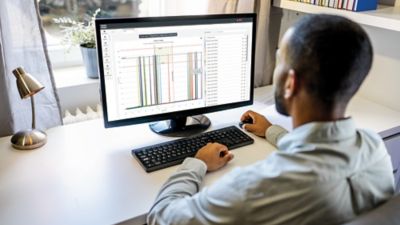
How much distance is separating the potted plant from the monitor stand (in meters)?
0.54

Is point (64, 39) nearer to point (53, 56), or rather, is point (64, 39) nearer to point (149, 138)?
point (53, 56)

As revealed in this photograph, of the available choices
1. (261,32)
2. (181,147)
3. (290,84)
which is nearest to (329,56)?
(290,84)

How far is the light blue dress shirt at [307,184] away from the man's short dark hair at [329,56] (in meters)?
0.08

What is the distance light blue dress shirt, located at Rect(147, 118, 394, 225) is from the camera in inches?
31.1

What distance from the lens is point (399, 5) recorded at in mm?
1702

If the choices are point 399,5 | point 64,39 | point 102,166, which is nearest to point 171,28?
point 102,166

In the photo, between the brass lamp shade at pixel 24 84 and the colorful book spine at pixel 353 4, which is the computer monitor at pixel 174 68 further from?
the colorful book spine at pixel 353 4

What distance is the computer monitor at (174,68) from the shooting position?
1.31m

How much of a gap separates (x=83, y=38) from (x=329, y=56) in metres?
1.40

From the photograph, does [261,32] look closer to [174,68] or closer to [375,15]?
[375,15]

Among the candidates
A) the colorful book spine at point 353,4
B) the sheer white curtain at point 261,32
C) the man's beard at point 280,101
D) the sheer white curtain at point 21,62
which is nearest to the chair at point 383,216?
the man's beard at point 280,101

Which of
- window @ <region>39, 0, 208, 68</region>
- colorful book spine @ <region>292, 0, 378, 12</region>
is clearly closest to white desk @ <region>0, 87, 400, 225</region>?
colorful book spine @ <region>292, 0, 378, 12</region>

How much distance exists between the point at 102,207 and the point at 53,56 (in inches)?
44.5

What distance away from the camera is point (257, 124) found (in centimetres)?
150
